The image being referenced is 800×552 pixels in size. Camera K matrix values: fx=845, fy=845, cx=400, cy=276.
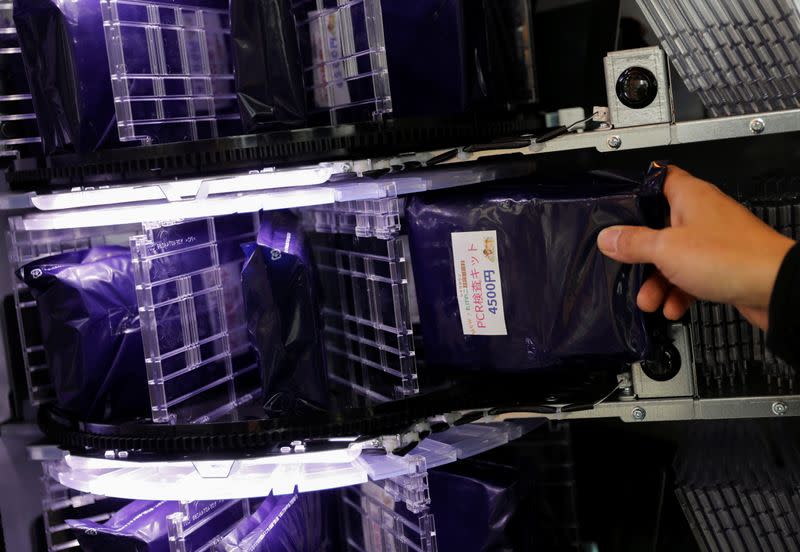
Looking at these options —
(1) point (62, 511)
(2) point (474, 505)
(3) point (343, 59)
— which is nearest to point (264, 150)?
(3) point (343, 59)

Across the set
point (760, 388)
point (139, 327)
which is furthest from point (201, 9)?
point (760, 388)

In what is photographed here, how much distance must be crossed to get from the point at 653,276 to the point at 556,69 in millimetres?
890

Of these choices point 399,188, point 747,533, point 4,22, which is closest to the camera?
point 399,188

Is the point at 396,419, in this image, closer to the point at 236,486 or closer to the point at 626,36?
the point at 236,486

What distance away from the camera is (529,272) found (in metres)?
1.66

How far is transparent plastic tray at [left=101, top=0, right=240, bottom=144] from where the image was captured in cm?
171

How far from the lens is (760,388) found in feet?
5.78

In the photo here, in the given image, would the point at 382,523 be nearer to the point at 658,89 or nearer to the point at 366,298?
the point at 366,298

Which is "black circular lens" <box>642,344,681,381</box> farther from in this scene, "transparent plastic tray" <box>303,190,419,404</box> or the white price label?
"transparent plastic tray" <box>303,190,419,404</box>

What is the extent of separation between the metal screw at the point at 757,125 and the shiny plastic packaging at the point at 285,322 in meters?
0.92

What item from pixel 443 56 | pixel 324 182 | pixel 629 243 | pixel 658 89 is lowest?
pixel 629 243

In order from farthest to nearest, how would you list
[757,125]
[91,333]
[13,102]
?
[13,102], [91,333], [757,125]

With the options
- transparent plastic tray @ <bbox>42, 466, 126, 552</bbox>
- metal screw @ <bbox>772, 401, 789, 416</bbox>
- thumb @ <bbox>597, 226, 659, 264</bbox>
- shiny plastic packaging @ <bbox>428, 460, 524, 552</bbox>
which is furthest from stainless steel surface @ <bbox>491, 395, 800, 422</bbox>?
transparent plastic tray @ <bbox>42, 466, 126, 552</bbox>

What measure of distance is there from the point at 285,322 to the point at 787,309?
0.94 m
